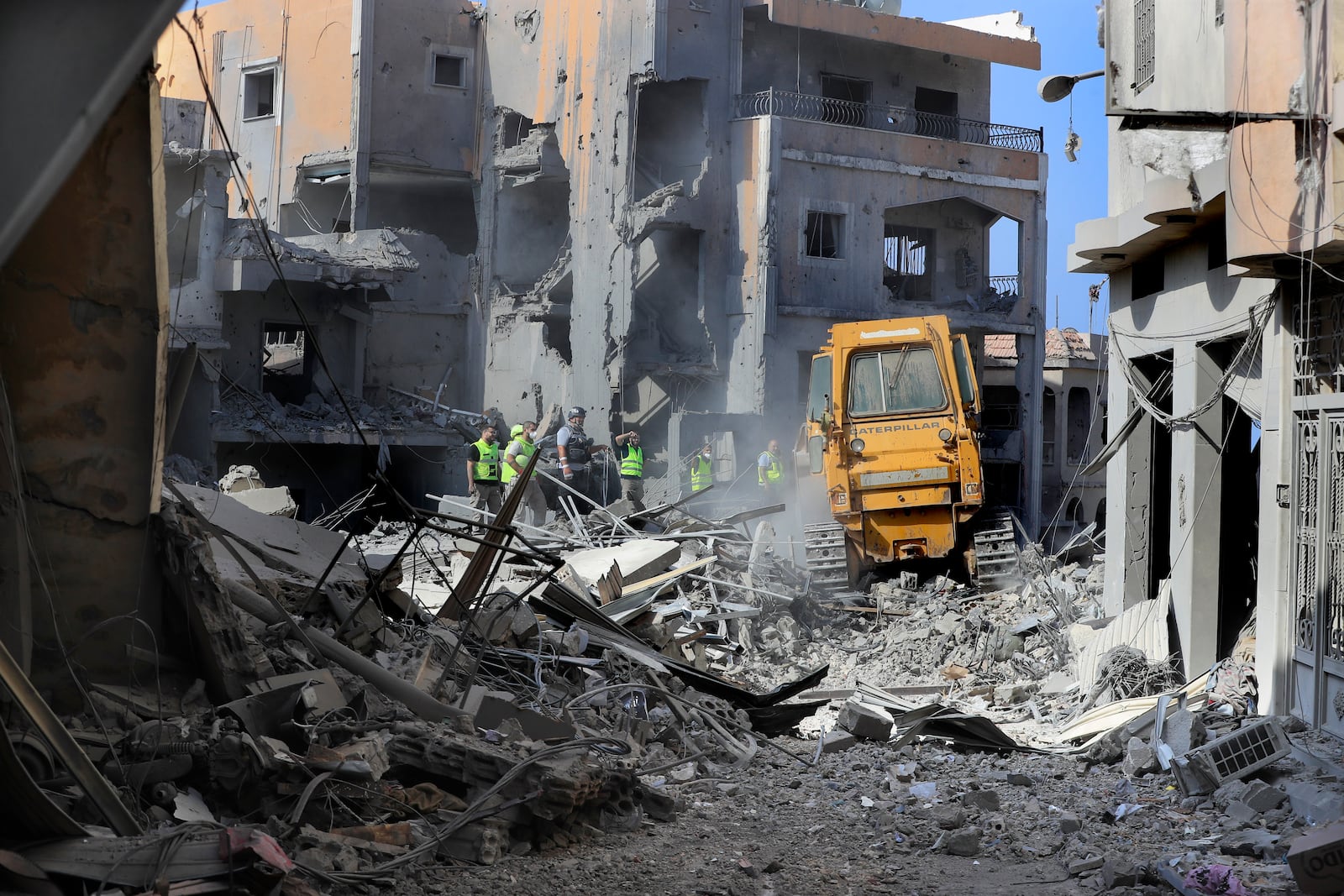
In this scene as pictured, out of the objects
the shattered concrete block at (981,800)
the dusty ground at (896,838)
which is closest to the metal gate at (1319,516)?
the dusty ground at (896,838)

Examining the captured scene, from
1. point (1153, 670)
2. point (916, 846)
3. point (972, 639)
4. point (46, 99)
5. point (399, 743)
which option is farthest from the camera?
point (972, 639)

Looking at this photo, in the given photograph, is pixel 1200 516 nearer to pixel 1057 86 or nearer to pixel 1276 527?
pixel 1276 527

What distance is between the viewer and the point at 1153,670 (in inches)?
399

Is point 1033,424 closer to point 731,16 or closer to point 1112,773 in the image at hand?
point 731,16

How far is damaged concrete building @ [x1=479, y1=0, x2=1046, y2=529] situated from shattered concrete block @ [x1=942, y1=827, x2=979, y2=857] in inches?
741

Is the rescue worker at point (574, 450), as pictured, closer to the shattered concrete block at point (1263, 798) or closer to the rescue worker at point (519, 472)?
the rescue worker at point (519, 472)

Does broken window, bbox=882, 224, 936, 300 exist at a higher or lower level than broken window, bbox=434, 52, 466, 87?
lower

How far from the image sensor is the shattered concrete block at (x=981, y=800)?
6.88 metres

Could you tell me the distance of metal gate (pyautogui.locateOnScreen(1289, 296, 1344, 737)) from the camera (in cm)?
802

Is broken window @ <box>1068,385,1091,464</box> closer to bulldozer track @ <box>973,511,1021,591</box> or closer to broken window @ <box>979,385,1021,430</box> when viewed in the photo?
broken window @ <box>979,385,1021,430</box>

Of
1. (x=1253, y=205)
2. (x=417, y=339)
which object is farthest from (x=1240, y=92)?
(x=417, y=339)

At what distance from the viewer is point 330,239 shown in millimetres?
27484

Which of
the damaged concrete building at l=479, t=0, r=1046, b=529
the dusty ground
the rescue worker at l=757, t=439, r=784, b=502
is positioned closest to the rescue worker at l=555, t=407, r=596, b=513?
the rescue worker at l=757, t=439, r=784, b=502

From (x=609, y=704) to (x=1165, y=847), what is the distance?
11.5ft
